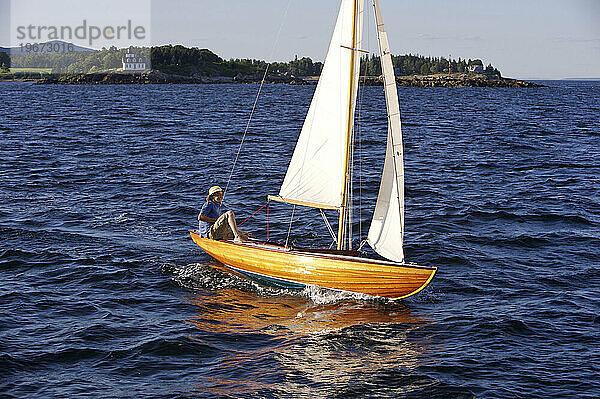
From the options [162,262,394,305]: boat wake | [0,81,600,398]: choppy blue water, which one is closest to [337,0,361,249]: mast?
[162,262,394,305]: boat wake

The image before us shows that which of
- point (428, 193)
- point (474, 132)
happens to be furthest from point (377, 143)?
point (428, 193)

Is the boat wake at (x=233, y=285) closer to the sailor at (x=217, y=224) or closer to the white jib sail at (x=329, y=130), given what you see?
the sailor at (x=217, y=224)

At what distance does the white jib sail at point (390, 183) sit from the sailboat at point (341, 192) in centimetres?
2

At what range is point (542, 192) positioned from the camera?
30094 mm

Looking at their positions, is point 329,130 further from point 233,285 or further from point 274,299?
point 233,285

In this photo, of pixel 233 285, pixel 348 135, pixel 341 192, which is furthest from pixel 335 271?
pixel 348 135

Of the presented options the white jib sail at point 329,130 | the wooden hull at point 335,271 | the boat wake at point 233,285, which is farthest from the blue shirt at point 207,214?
the white jib sail at point 329,130

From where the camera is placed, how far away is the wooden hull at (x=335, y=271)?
15211 millimetres

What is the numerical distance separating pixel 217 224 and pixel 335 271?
4344mm

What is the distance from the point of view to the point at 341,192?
655 inches

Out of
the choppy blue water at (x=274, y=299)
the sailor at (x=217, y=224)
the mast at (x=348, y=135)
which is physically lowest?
the choppy blue water at (x=274, y=299)

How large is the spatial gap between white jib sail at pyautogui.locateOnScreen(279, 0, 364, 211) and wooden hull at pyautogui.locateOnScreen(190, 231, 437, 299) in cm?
176

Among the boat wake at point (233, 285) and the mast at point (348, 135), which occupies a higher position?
the mast at point (348, 135)

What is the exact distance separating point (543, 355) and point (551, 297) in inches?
147
